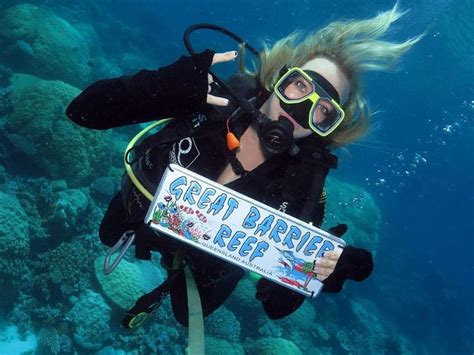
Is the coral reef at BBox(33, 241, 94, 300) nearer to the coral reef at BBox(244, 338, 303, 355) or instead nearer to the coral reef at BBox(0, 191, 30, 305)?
the coral reef at BBox(0, 191, 30, 305)

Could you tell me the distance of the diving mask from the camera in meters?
2.31

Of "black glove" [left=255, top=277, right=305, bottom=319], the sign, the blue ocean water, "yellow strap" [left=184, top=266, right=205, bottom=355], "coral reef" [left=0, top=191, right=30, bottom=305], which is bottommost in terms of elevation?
the blue ocean water

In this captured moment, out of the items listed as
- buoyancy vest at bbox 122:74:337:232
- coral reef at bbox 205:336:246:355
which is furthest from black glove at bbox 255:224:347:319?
coral reef at bbox 205:336:246:355

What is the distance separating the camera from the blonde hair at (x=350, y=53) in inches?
99.3

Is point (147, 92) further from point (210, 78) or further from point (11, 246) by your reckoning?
point (11, 246)

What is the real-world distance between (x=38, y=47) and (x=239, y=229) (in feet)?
37.3

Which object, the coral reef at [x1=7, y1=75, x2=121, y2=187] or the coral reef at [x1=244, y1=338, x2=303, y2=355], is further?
the coral reef at [x1=244, y1=338, x2=303, y2=355]

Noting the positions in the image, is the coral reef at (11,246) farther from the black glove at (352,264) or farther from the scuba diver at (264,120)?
the black glove at (352,264)

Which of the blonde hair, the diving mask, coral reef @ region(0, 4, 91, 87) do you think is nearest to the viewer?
the diving mask

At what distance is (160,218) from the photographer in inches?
90.2

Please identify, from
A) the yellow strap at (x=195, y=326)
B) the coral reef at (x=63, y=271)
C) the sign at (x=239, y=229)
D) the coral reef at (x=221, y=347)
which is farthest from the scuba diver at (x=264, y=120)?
the coral reef at (x=221, y=347)

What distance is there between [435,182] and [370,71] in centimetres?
9851

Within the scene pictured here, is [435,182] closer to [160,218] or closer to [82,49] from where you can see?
[82,49]

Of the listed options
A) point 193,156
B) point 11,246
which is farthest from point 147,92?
point 11,246
